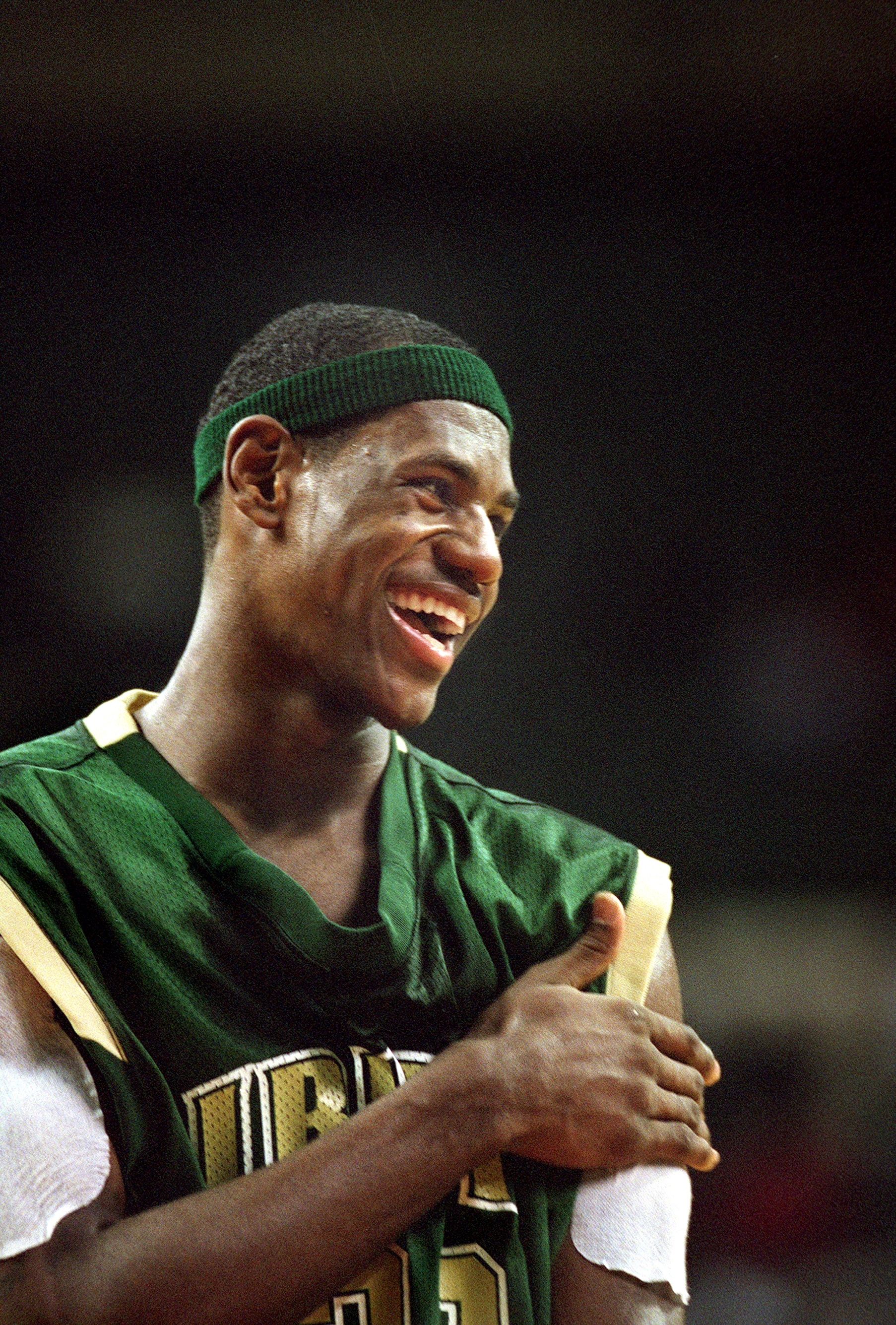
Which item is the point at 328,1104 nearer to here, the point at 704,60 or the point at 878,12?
the point at 704,60

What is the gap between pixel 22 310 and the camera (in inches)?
63.9

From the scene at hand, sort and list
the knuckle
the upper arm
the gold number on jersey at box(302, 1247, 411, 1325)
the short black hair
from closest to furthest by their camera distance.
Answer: the upper arm < the gold number on jersey at box(302, 1247, 411, 1325) < the knuckle < the short black hair

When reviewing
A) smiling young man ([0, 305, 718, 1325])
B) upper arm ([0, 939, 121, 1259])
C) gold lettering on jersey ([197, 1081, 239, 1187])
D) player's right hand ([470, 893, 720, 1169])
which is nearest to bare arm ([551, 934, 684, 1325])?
smiling young man ([0, 305, 718, 1325])

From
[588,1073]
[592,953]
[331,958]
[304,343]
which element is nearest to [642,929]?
[592,953]

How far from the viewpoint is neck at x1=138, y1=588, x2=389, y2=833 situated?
147cm

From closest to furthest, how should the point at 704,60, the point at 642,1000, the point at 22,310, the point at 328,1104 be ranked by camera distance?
1. the point at 328,1104
2. the point at 642,1000
3. the point at 22,310
4. the point at 704,60

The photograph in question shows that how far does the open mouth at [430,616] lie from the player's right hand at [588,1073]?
38 cm

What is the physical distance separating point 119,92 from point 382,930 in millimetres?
1093

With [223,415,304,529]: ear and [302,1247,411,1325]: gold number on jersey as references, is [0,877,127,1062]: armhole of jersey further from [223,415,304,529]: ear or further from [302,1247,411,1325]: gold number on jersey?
[223,415,304,529]: ear

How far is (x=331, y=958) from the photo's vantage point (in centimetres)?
140

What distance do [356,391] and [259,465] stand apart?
→ 0.46 feet

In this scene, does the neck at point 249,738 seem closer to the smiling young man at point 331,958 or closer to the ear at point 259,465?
the smiling young man at point 331,958

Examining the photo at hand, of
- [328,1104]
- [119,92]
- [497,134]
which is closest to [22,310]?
[119,92]

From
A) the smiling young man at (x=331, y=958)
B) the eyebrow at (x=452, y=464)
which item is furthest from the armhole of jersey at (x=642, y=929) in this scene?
the eyebrow at (x=452, y=464)
